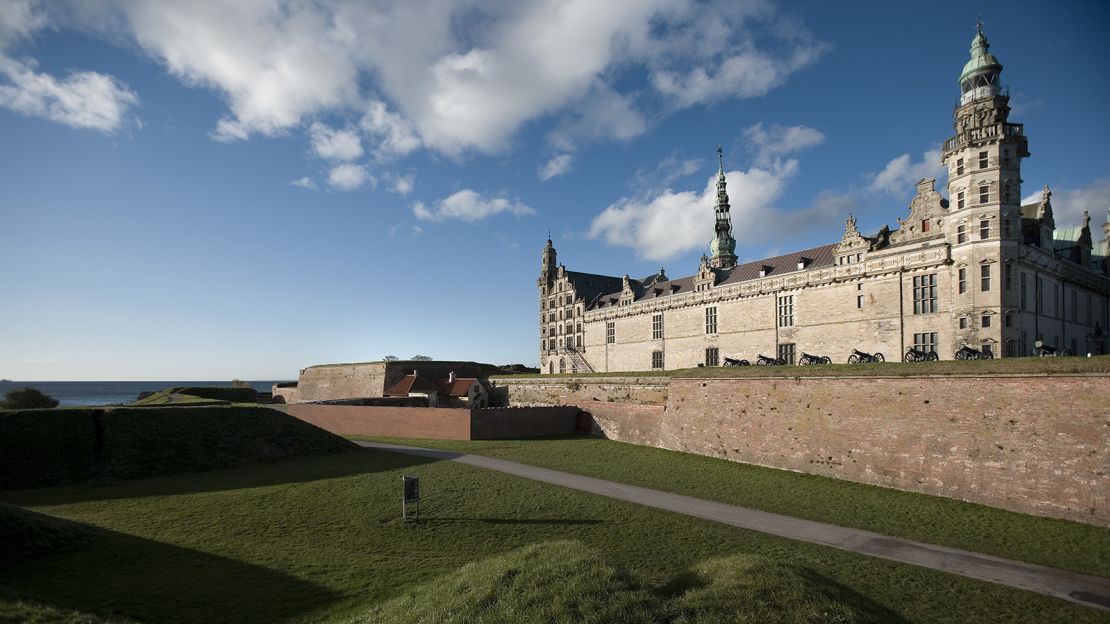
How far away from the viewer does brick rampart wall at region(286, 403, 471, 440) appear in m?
30.9

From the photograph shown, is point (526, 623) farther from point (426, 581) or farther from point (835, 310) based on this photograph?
point (835, 310)

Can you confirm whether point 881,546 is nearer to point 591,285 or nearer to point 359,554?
point 359,554

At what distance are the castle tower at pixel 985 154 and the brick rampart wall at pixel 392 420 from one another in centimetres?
2866

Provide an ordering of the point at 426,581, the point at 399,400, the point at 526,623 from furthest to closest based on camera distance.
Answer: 1. the point at 399,400
2. the point at 426,581
3. the point at 526,623

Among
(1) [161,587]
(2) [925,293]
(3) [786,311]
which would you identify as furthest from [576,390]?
(1) [161,587]

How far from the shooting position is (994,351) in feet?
79.8

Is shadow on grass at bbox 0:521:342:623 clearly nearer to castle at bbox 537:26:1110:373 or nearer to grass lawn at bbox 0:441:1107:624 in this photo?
grass lawn at bbox 0:441:1107:624

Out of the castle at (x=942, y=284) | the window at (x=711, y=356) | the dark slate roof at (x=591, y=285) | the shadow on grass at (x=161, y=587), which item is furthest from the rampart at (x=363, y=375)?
the shadow on grass at (x=161, y=587)

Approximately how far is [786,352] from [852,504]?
20.2 metres

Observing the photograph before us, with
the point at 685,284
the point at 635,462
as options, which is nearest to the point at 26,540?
the point at 635,462

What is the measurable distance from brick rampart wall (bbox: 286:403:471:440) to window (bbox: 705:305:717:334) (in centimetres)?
2061

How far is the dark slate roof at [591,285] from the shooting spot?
2219 inches

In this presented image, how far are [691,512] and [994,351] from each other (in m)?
19.6

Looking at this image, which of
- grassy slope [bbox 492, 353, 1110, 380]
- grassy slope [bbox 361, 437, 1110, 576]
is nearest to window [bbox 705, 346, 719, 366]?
grassy slope [bbox 492, 353, 1110, 380]
